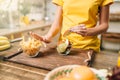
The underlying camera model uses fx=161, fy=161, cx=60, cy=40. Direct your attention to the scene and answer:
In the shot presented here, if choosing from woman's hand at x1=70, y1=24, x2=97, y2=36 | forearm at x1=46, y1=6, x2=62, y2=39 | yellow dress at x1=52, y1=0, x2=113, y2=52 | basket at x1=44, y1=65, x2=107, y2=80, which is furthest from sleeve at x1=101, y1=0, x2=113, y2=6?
basket at x1=44, y1=65, x2=107, y2=80

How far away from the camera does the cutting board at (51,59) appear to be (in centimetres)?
85

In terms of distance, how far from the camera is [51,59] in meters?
0.92

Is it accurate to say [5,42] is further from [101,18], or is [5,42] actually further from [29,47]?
[101,18]

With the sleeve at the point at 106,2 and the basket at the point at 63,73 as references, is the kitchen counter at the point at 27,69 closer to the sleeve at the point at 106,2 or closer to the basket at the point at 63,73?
the basket at the point at 63,73

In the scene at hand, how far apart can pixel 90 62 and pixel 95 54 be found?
0.55ft

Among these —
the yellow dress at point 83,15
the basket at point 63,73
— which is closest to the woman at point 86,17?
the yellow dress at point 83,15

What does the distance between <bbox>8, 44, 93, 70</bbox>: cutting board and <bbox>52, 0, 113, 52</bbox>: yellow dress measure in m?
0.14

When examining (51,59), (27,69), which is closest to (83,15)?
(51,59)

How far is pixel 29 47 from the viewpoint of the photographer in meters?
0.93

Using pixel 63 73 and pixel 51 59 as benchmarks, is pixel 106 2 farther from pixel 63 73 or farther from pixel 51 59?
pixel 63 73

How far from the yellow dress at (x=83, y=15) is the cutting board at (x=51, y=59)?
0.14 meters

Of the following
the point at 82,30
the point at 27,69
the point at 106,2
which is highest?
the point at 106,2

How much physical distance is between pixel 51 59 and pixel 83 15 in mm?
437

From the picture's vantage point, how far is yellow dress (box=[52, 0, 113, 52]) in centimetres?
114
